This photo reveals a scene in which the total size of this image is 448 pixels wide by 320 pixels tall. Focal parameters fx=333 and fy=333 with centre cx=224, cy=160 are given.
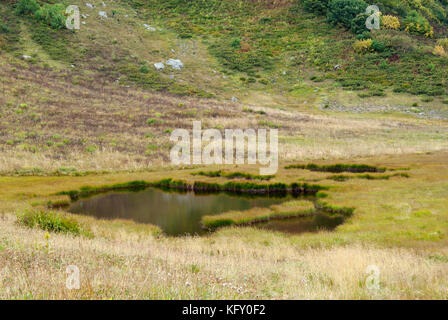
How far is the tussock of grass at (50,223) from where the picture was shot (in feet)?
54.0

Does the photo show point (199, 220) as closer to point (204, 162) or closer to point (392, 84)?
point (204, 162)

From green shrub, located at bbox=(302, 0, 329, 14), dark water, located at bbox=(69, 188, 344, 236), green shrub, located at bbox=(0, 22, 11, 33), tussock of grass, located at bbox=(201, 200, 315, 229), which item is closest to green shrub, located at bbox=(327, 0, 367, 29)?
green shrub, located at bbox=(302, 0, 329, 14)

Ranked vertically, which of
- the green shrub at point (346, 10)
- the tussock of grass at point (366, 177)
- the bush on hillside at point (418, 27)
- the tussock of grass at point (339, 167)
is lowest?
the tussock of grass at point (366, 177)

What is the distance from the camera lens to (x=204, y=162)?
37.8 meters

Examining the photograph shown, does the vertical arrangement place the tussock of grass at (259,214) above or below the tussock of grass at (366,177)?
below

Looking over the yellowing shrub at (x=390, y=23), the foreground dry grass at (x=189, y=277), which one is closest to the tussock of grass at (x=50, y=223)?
the foreground dry grass at (x=189, y=277)

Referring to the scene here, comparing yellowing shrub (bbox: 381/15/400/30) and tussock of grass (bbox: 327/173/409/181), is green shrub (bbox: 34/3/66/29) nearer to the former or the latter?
tussock of grass (bbox: 327/173/409/181)

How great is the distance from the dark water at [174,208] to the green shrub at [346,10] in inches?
4079

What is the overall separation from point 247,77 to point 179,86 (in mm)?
23028

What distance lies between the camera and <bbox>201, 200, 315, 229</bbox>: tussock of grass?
71.4 feet

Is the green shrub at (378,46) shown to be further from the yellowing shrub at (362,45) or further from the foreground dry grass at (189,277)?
the foreground dry grass at (189,277)

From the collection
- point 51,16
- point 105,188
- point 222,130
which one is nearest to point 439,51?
point 222,130

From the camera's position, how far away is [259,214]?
22.9 meters

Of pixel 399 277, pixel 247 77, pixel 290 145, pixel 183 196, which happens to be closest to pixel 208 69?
pixel 247 77
